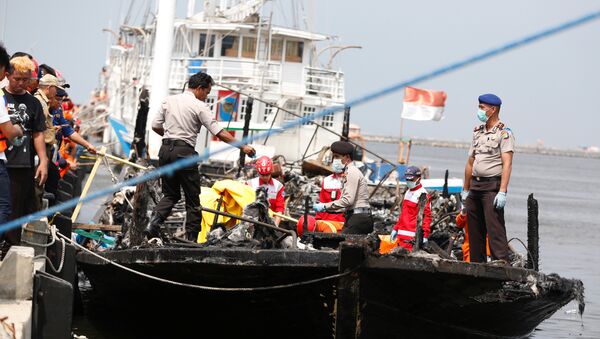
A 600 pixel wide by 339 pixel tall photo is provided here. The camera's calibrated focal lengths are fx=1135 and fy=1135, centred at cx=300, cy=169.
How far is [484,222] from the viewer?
10.6 metres

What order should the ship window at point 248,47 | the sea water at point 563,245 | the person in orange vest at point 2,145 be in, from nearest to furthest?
the person in orange vest at point 2,145, the sea water at point 563,245, the ship window at point 248,47

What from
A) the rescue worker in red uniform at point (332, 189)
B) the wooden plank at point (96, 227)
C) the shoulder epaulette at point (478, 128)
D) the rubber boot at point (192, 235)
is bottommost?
the wooden plank at point (96, 227)

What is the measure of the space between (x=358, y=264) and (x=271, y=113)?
67.5 feet

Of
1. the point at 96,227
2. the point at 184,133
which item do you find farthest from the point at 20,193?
the point at 96,227

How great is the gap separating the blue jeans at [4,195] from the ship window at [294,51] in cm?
2247

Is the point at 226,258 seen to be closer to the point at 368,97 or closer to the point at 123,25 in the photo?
the point at 368,97

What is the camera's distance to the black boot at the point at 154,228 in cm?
1106

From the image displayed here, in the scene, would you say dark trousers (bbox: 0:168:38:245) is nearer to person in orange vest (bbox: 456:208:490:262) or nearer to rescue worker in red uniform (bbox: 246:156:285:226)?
rescue worker in red uniform (bbox: 246:156:285:226)

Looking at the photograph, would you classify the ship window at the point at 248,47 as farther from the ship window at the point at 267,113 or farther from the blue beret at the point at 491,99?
the blue beret at the point at 491,99

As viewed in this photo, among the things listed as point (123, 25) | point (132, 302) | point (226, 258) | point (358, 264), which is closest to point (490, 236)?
point (358, 264)

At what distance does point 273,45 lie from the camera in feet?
101

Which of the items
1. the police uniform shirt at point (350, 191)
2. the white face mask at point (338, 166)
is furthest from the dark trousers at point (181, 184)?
the white face mask at point (338, 166)

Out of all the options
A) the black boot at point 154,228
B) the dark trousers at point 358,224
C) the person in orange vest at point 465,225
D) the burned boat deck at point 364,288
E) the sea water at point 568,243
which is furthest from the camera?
the sea water at point 568,243

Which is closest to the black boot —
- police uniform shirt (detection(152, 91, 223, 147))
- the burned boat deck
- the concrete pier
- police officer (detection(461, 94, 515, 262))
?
the burned boat deck
